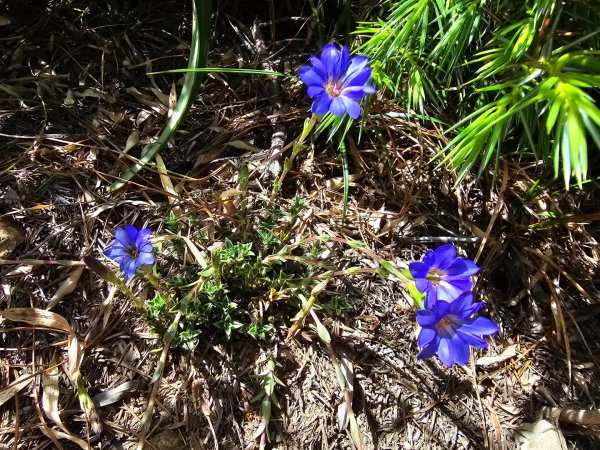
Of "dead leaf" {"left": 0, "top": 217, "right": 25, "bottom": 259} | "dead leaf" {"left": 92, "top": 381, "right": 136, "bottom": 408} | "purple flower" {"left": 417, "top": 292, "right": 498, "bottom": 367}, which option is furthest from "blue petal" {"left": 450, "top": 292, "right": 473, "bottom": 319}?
"dead leaf" {"left": 0, "top": 217, "right": 25, "bottom": 259}

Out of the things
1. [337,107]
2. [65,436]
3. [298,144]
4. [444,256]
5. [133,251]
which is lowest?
[65,436]

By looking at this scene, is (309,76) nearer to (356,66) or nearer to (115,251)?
(356,66)

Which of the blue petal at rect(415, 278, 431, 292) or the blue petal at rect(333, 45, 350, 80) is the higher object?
the blue petal at rect(333, 45, 350, 80)

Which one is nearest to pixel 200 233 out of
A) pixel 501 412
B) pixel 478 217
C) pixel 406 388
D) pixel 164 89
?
pixel 164 89

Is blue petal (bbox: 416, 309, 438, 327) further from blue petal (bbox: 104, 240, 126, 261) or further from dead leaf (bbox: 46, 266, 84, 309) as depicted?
dead leaf (bbox: 46, 266, 84, 309)

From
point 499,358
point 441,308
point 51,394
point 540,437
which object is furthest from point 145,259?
point 540,437
